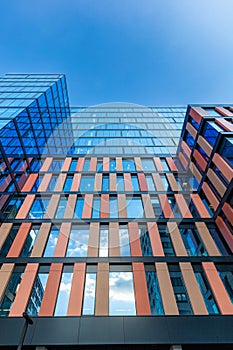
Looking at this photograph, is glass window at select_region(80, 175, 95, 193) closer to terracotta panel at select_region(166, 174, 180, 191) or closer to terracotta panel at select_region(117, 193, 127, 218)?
terracotta panel at select_region(117, 193, 127, 218)

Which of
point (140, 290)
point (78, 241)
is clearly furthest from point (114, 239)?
point (140, 290)

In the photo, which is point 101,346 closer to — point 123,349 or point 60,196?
point 123,349

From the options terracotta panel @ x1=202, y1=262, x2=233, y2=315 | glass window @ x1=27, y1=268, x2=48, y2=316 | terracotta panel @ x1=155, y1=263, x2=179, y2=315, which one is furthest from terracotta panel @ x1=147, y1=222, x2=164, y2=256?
glass window @ x1=27, y1=268, x2=48, y2=316

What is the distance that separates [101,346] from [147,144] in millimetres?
24441

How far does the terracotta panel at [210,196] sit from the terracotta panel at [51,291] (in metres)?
13.0

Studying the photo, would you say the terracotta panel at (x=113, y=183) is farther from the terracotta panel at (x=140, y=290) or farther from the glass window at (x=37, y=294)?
the glass window at (x=37, y=294)

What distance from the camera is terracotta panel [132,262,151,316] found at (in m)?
→ 10.7

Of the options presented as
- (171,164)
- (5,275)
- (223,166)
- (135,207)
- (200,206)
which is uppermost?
(171,164)

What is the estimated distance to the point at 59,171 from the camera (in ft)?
78.2

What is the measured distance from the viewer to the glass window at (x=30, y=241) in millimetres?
14258

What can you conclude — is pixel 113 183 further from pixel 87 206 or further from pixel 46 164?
pixel 46 164

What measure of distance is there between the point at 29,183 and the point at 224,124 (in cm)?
1976

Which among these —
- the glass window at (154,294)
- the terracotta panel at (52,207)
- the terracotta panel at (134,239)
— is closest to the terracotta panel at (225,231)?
the glass window at (154,294)

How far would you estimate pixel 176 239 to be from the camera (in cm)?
1520
